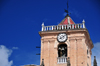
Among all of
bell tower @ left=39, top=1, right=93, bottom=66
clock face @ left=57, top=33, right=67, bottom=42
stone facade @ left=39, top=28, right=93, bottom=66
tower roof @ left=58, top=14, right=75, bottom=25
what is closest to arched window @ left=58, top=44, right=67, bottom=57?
bell tower @ left=39, top=1, right=93, bottom=66

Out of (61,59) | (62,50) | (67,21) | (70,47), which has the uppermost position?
(67,21)

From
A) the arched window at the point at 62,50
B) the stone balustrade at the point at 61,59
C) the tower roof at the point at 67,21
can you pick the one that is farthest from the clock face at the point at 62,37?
the tower roof at the point at 67,21

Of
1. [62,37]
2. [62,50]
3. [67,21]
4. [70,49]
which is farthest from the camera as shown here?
[67,21]

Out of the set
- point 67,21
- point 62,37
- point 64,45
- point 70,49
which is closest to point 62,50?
point 64,45

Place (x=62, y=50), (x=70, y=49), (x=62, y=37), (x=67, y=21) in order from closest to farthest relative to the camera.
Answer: (x=70, y=49) → (x=62, y=37) → (x=62, y=50) → (x=67, y=21)

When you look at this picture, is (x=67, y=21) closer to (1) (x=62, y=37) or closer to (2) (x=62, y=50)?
(1) (x=62, y=37)

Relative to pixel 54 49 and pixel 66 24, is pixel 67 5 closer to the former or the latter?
pixel 66 24

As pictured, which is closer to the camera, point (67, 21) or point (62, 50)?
point (62, 50)

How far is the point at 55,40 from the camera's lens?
122ft

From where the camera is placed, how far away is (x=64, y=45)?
37.4 metres

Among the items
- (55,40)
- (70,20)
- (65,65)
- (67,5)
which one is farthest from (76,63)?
(67,5)

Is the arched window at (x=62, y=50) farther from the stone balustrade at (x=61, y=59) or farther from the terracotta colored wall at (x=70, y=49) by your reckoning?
the stone balustrade at (x=61, y=59)

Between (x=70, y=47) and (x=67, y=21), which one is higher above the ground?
(x=67, y=21)

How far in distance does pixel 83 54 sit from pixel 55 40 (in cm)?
442
